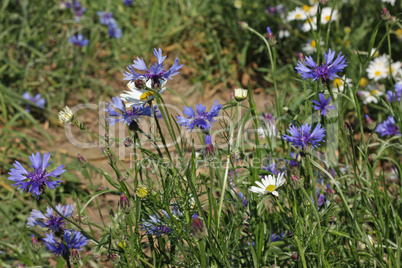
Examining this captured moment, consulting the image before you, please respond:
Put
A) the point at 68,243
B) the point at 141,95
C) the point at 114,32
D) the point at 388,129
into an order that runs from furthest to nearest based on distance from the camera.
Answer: the point at 114,32 < the point at 388,129 < the point at 68,243 < the point at 141,95

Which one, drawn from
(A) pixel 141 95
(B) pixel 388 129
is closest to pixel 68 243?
(A) pixel 141 95

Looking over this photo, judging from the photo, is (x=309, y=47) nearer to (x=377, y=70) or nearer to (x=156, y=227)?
(x=377, y=70)

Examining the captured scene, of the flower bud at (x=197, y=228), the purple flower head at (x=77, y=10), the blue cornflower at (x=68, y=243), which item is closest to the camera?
the flower bud at (x=197, y=228)

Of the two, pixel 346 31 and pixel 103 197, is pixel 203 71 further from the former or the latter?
pixel 103 197

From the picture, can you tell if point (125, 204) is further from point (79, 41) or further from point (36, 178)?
point (79, 41)

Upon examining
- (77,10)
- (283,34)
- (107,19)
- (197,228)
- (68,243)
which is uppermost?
(77,10)

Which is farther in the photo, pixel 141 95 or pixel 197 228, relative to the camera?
pixel 141 95

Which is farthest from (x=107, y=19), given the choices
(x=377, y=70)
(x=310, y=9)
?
(x=377, y=70)

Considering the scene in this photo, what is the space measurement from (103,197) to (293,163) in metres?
1.21

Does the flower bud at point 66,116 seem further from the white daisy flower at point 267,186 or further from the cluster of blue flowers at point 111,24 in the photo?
the cluster of blue flowers at point 111,24

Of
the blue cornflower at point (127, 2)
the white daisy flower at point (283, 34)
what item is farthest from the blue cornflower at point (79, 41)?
the white daisy flower at point (283, 34)

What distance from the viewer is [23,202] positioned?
7.30 ft

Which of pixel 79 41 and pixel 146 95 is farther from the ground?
pixel 79 41

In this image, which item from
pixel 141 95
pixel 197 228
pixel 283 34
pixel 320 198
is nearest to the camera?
pixel 197 228
